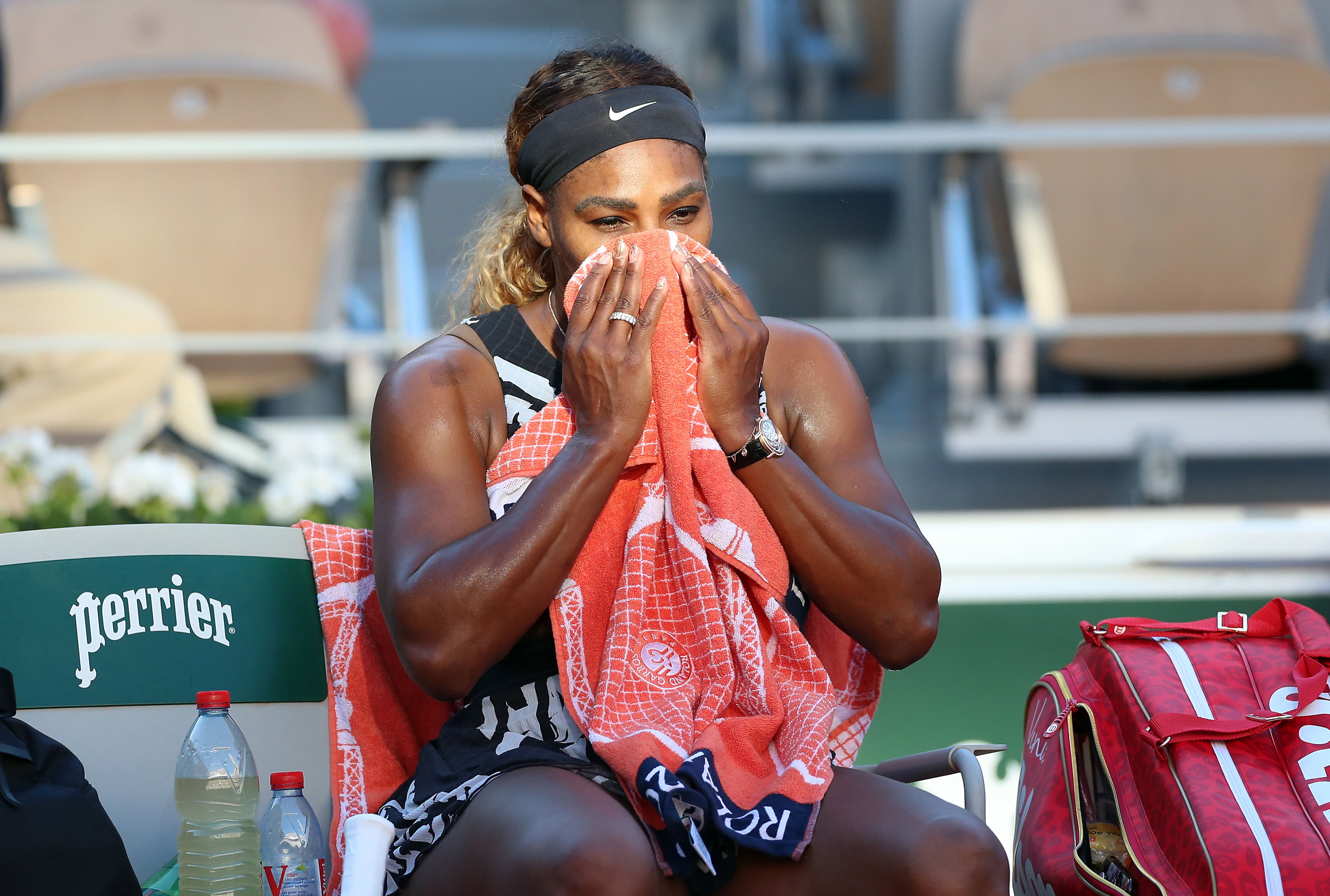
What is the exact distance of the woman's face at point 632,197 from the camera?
71.5 inches

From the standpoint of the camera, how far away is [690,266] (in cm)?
176

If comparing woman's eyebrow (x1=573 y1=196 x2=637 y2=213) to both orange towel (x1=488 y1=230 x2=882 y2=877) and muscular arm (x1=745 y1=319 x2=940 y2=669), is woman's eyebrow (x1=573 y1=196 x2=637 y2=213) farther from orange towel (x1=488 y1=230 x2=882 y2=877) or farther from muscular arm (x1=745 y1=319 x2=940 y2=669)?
muscular arm (x1=745 y1=319 x2=940 y2=669)

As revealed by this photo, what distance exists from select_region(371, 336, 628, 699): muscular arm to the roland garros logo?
12 cm

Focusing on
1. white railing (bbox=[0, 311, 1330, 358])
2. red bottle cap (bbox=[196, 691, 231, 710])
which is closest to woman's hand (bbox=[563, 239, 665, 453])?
red bottle cap (bbox=[196, 691, 231, 710])

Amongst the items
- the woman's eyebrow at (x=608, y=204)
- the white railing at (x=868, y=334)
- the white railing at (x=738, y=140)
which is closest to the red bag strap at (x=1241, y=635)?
the woman's eyebrow at (x=608, y=204)

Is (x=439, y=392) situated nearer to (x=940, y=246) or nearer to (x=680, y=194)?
(x=680, y=194)

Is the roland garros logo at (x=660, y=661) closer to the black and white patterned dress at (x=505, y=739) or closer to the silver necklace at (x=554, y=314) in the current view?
the black and white patterned dress at (x=505, y=739)

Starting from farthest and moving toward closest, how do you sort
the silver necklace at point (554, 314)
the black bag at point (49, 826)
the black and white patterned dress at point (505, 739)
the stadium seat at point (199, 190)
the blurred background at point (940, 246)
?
the stadium seat at point (199, 190) → the blurred background at point (940, 246) → the silver necklace at point (554, 314) → the black and white patterned dress at point (505, 739) → the black bag at point (49, 826)

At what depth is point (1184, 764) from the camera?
67.9 inches

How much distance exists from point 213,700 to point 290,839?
195 mm

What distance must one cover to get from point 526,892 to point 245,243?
126 inches

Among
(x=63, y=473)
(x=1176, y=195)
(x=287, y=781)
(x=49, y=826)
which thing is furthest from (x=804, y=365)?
(x=1176, y=195)

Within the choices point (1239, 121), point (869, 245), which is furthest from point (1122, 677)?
point (869, 245)

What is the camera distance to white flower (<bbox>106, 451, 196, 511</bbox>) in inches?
123
